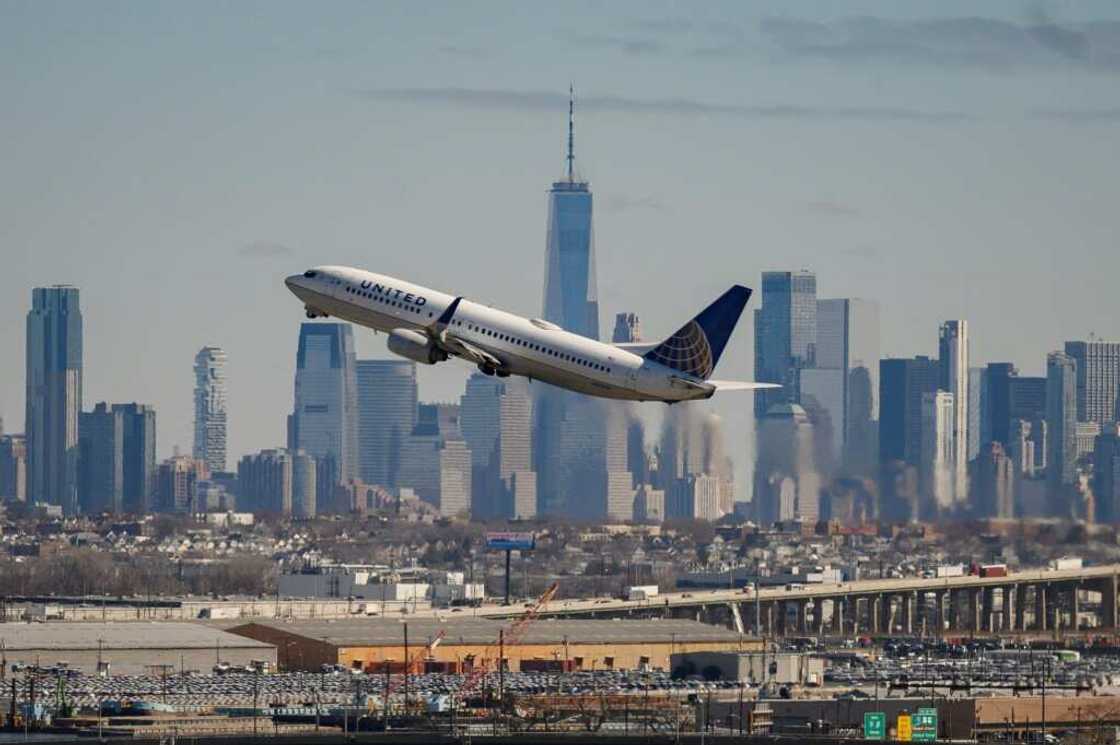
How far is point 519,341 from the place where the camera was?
119 meters

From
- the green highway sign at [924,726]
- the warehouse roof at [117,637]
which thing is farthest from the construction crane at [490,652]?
the green highway sign at [924,726]

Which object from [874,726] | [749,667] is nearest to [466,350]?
[874,726]

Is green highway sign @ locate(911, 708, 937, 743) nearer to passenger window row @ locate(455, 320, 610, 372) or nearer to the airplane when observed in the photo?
the airplane

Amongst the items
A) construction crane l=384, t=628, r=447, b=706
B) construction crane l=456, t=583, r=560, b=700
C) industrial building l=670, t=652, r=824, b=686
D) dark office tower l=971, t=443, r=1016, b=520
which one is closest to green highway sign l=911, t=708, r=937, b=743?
construction crane l=456, t=583, r=560, b=700

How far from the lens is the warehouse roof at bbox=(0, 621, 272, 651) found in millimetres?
171000

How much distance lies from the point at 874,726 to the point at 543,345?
21979 millimetres

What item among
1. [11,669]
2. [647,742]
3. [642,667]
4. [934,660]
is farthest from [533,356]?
[934,660]

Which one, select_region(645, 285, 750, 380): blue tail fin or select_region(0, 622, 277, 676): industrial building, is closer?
select_region(645, 285, 750, 380): blue tail fin

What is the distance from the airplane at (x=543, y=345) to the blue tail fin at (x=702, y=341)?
3cm

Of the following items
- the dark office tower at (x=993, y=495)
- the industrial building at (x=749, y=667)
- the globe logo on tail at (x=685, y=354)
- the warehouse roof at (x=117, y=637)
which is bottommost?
the industrial building at (x=749, y=667)

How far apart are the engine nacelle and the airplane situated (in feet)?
0.11

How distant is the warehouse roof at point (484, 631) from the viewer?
597 ft

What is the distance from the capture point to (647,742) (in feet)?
401

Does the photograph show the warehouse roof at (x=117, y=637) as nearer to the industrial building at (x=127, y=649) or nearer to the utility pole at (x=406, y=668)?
the industrial building at (x=127, y=649)
